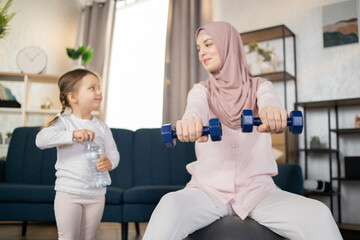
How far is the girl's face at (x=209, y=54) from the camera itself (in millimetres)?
1336

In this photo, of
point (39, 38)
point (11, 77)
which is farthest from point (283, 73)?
point (39, 38)

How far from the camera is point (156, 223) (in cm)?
89

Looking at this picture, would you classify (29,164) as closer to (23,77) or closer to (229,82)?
(23,77)

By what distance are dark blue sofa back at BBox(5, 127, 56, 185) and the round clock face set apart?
1603 millimetres

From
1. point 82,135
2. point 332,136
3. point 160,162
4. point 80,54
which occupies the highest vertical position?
point 80,54

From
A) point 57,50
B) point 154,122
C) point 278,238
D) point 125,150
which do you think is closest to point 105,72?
point 57,50

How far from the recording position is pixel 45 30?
4816 millimetres

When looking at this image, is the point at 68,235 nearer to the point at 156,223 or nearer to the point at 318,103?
the point at 156,223

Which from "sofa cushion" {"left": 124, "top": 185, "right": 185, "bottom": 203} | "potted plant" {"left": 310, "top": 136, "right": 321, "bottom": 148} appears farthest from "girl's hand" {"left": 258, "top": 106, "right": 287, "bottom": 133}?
"potted plant" {"left": 310, "top": 136, "right": 321, "bottom": 148}

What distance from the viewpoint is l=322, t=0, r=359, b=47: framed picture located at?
3631 millimetres

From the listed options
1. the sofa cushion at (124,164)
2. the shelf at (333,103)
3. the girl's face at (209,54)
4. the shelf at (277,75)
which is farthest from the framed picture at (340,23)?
the girl's face at (209,54)

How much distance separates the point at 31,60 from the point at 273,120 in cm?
396

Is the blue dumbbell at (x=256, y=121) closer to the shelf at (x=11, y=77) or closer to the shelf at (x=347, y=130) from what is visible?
the shelf at (x=347, y=130)

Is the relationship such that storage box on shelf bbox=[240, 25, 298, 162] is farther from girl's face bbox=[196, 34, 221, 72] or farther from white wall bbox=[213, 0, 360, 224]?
girl's face bbox=[196, 34, 221, 72]
